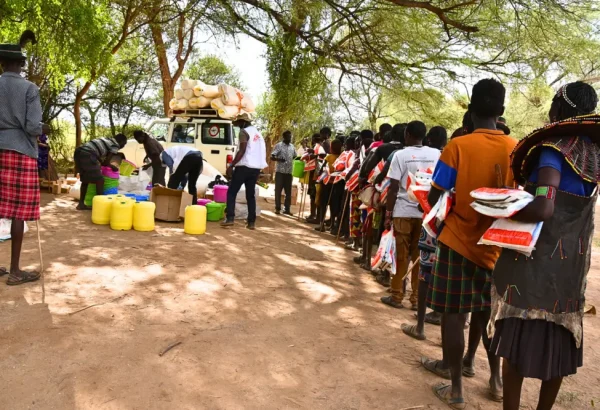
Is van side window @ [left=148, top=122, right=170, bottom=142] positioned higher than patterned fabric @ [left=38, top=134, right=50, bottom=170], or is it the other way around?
van side window @ [left=148, top=122, right=170, bottom=142]

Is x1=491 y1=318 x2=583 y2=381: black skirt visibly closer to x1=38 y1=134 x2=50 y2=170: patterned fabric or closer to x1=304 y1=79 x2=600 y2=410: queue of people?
x1=304 y1=79 x2=600 y2=410: queue of people

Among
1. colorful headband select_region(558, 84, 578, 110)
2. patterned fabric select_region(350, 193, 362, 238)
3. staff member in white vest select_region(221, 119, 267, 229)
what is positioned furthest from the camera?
staff member in white vest select_region(221, 119, 267, 229)

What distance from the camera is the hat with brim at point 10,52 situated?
12.8 ft

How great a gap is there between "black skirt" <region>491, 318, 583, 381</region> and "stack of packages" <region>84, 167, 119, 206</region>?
7416mm

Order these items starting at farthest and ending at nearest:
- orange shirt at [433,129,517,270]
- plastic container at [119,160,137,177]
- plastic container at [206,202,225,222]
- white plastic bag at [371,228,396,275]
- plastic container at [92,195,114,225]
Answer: plastic container at [119,160,137,177]
plastic container at [206,202,225,222]
plastic container at [92,195,114,225]
white plastic bag at [371,228,396,275]
orange shirt at [433,129,517,270]

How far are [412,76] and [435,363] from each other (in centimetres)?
646

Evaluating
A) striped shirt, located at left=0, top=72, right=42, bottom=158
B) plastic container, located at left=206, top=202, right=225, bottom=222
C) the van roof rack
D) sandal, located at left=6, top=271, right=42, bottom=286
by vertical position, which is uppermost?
the van roof rack

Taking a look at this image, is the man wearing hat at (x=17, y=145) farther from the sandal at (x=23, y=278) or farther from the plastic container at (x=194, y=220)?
the plastic container at (x=194, y=220)

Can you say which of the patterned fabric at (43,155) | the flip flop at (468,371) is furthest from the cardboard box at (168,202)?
the flip flop at (468,371)

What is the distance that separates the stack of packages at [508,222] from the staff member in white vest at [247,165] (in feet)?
18.2

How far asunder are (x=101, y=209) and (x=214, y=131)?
438 centimetres

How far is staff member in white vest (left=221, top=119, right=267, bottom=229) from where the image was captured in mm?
7488

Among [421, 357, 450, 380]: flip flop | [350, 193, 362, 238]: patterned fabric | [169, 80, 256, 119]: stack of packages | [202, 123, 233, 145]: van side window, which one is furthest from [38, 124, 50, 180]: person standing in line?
[421, 357, 450, 380]: flip flop

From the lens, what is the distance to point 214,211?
8.15 meters
